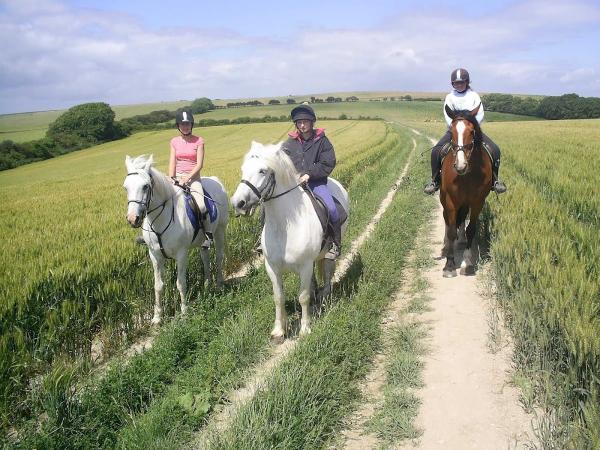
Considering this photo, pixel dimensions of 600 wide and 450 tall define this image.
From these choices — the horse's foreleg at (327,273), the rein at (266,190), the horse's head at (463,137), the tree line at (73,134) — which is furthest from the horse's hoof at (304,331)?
the tree line at (73,134)

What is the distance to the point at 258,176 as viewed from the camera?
15.2 ft

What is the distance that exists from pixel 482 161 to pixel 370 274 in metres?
2.99

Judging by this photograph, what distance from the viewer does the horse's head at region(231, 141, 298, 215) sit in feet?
14.6

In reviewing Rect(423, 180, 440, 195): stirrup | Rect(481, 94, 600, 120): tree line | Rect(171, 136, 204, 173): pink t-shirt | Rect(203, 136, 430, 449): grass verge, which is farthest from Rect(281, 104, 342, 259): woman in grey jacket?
Rect(481, 94, 600, 120): tree line

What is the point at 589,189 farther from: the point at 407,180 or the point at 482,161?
the point at 407,180

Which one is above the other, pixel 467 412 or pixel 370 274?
pixel 370 274

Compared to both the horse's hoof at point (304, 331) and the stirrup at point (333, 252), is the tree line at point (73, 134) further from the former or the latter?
the horse's hoof at point (304, 331)

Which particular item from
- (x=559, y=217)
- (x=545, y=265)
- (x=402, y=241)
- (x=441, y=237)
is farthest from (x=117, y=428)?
(x=441, y=237)

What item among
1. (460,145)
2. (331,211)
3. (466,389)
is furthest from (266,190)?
(460,145)

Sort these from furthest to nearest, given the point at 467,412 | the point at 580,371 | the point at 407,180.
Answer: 1. the point at 407,180
2. the point at 467,412
3. the point at 580,371

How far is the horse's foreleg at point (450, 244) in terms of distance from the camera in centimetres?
743

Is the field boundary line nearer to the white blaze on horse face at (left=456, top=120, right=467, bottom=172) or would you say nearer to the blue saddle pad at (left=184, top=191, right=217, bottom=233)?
the blue saddle pad at (left=184, top=191, right=217, bottom=233)

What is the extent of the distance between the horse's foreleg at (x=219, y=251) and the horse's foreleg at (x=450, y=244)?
4.02 metres

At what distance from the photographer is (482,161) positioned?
7625 millimetres
